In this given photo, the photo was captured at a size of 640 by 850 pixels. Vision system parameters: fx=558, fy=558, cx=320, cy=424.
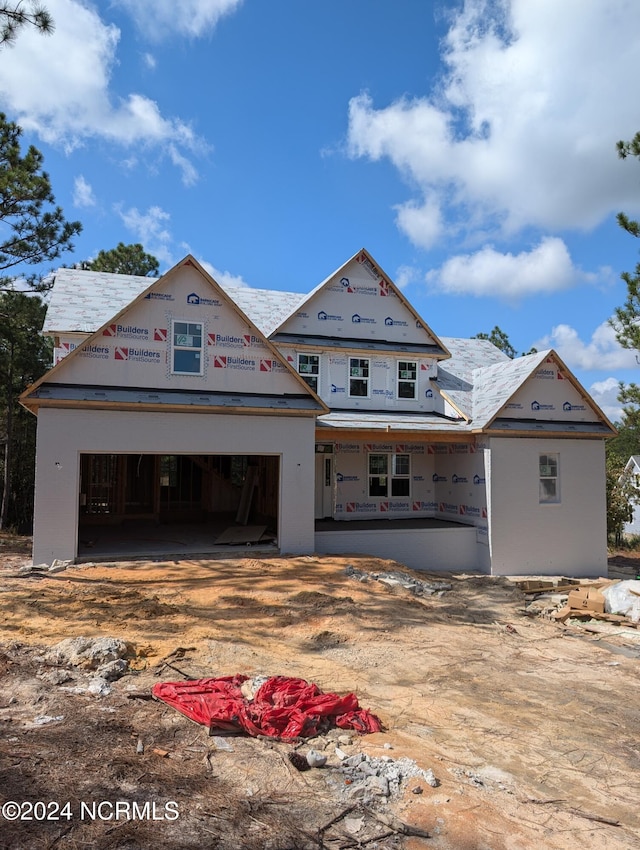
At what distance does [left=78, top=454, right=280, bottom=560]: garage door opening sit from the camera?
15836 millimetres

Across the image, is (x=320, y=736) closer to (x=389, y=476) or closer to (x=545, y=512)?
(x=545, y=512)

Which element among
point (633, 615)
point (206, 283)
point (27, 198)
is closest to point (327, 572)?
point (633, 615)

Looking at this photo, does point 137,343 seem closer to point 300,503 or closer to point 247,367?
point 247,367

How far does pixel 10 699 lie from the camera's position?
18.3 feet

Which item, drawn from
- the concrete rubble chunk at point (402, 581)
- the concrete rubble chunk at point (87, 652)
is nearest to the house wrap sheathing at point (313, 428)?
the concrete rubble chunk at point (402, 581)

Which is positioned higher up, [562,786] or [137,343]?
[137,343]

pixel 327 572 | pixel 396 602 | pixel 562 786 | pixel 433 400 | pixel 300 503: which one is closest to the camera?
pixel 562 786

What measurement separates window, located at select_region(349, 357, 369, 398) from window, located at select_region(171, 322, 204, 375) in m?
6.00

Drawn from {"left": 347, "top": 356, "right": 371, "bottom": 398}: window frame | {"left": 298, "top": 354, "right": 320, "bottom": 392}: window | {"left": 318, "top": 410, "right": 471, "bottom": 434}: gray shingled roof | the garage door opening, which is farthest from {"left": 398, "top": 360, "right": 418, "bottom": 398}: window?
the garage door opening

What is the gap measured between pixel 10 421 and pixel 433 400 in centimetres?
1588

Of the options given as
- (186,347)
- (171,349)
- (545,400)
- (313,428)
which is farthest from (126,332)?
(545,400)

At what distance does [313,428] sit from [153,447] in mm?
4174

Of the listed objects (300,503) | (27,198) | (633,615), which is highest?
(27,198)

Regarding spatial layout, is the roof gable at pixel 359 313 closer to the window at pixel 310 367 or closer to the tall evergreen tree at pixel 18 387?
the window at pixel 310 367
